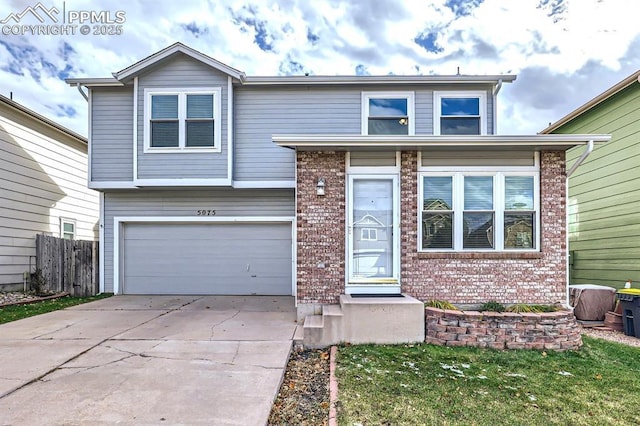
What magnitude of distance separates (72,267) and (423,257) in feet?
29.6

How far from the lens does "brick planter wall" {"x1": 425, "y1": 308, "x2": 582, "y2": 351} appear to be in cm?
545

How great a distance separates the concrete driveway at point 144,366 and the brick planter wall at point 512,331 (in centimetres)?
253

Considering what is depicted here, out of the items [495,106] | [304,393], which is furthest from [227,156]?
[495,106]

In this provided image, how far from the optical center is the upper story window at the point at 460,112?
369 inches

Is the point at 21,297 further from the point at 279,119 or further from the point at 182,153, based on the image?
the point at 279,119

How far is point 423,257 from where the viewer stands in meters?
6.48

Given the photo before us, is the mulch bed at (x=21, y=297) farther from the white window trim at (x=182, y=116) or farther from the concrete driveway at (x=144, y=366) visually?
the white window trim at (x=182, y=116)

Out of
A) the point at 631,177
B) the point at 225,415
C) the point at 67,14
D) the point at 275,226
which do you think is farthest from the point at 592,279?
the point at 67,14

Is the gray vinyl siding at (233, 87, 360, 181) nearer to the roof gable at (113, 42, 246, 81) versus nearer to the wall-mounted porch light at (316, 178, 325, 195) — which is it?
the roof gable at (113, 42, 246, 81)

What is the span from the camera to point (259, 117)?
31.1 feet

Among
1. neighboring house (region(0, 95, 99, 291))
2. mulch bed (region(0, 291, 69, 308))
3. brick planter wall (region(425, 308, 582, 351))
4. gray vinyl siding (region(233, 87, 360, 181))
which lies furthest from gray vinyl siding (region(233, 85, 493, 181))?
neighboring house (region(0, 95, 99, 291))

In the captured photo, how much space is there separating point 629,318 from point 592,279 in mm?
3427

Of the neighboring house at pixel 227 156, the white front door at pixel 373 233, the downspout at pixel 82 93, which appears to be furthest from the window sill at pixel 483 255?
the downspout at pixel 82 93

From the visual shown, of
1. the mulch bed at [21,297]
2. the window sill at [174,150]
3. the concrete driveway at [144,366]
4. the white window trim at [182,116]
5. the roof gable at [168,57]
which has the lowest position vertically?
the mulch bed at [21,297]
